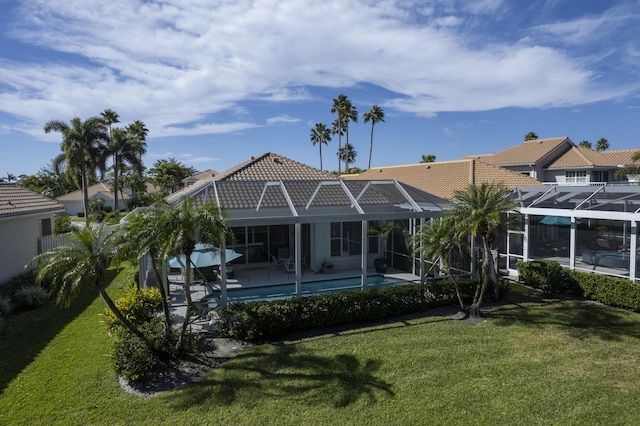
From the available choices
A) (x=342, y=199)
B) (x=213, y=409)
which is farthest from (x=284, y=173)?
(x=213, y=409)

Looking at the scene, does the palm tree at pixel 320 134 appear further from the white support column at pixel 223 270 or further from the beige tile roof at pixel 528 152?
the white support column at pixel 223 270

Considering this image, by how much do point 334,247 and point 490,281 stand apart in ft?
23.6

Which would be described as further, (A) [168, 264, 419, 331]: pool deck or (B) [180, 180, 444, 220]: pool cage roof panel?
(B) [180, 180, 444, 220]: pool cage roof panel

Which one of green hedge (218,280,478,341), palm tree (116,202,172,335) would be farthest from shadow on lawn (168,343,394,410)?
palm tree (116,202,172,335)

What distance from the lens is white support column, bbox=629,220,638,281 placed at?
44.8 ft

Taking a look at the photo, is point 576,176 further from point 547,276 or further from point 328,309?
point 328,309

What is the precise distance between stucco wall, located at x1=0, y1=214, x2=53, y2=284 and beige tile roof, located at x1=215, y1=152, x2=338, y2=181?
890 cm

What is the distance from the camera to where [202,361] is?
31.3 feet

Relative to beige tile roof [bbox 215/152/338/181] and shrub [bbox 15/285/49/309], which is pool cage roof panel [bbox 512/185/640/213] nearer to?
beige tile roof [bbox 215/152/338/181]

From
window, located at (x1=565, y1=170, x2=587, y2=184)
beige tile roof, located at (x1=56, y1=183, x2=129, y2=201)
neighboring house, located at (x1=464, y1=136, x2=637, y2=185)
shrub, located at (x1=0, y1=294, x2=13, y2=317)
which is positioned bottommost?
shrub, located at (x1=0, y1=294, x2=13, y2=317)

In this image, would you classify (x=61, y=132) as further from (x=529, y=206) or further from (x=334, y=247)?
(x=529, y=206)

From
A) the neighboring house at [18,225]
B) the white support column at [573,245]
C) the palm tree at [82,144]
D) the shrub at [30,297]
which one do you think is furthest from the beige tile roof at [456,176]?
the palm tree at [82,144]

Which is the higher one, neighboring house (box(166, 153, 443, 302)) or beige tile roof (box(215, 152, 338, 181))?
beige tile roof (box(215, 152, 338, 181))

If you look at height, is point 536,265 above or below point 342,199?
below
